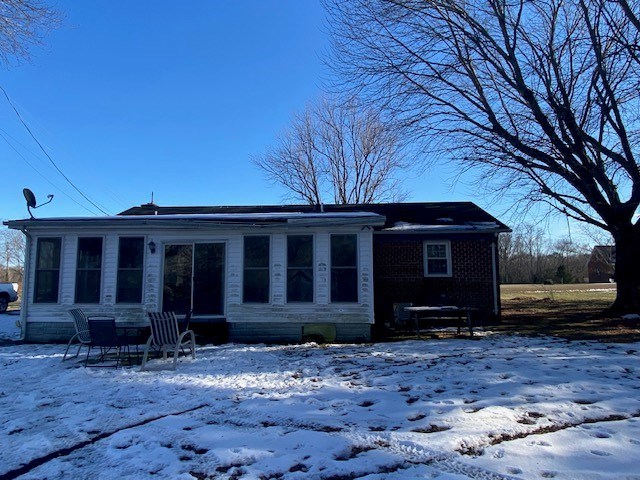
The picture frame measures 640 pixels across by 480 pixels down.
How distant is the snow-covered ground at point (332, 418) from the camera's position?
11.3ft

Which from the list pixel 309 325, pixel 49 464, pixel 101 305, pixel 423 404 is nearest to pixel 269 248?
pixel 309 325

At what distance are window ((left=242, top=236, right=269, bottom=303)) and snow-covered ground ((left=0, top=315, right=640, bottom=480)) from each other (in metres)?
2.72

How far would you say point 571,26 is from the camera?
12.4m

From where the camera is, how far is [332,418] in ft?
15.0

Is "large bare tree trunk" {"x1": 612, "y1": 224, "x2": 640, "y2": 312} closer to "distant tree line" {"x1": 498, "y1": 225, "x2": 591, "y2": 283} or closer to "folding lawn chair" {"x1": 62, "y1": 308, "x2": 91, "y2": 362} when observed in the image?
"folding lawn chair" {"x1": 62, "y1": 308, "x2": 91, "y2": 362}

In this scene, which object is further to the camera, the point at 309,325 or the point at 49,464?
the point at 309,325

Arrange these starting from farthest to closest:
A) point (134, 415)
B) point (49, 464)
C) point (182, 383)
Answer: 1. point (182, 383)
2. point (134, 415)
3. point (49, 464)

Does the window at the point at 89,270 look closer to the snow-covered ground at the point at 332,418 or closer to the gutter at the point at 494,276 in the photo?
the snow-covered ground at the point at 332,418

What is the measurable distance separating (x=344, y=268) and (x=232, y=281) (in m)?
2.63

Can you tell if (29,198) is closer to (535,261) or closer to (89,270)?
(89,270)

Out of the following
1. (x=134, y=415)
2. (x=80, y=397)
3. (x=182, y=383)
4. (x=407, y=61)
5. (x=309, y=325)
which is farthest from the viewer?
(x=407, y=61)

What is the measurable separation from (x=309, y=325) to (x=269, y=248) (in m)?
2.02

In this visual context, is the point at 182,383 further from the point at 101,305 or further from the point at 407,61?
the point at 407,61

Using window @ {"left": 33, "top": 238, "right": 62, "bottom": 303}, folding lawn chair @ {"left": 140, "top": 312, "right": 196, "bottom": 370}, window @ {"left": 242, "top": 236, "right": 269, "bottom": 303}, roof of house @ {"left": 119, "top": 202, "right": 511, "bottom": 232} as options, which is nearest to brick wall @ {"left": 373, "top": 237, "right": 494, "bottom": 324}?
roof of house @ {"left": 119, "top": 202, "right": 511, "bottom": 232}
